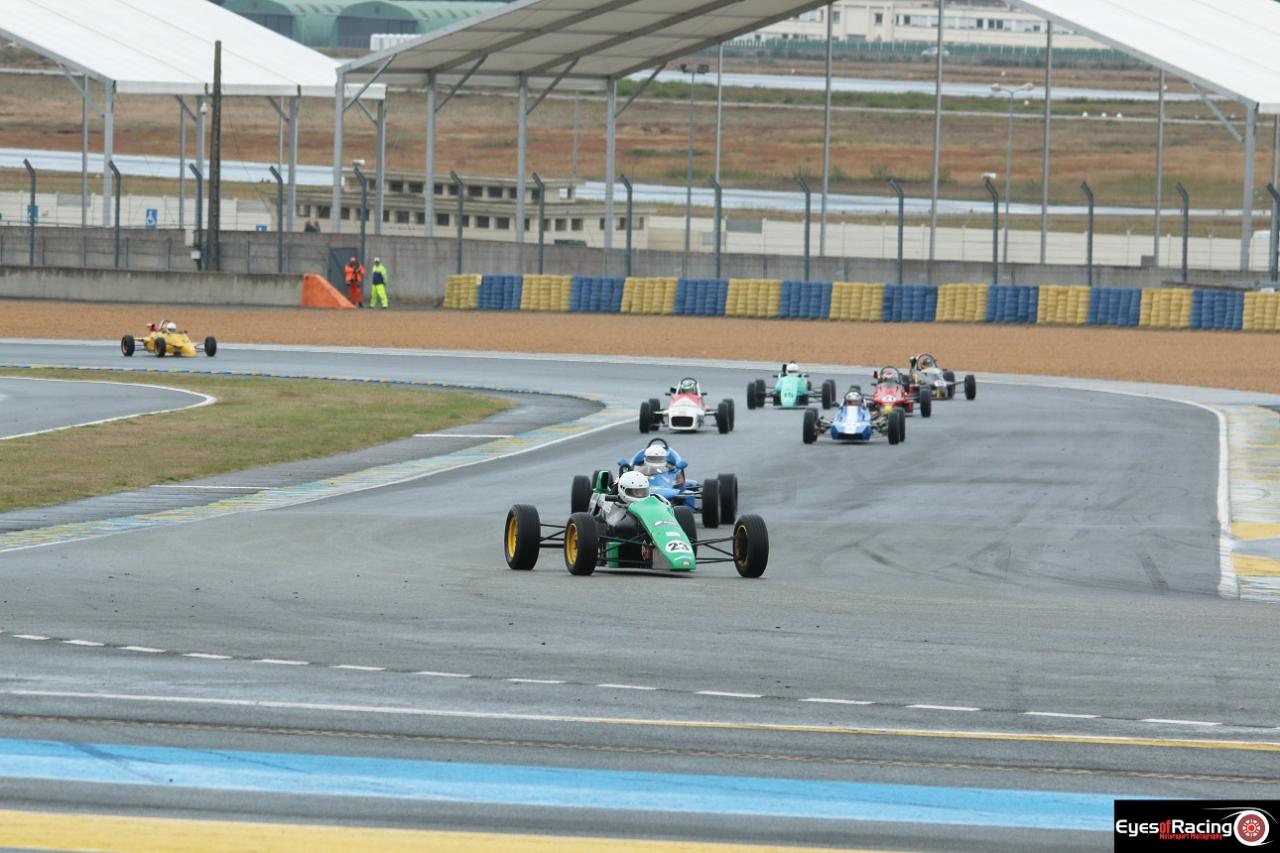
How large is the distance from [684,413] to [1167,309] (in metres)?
29.1

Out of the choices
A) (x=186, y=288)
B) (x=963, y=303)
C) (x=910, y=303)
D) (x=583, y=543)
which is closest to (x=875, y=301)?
(x=910, y=303)

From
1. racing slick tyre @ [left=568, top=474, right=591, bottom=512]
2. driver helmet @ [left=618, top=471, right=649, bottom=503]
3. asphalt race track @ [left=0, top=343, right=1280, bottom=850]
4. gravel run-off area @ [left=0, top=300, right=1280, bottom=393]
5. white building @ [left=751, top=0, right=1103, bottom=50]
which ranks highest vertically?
white building @ [left=751, top=0, right=1103, bottom=50]

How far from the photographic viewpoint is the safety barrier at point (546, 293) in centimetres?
6019

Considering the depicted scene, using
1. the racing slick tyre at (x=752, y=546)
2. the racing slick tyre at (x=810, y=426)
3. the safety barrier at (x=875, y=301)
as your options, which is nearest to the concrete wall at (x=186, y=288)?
the safety barrier at (x=875, y=301)

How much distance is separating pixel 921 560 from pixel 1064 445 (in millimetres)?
11074

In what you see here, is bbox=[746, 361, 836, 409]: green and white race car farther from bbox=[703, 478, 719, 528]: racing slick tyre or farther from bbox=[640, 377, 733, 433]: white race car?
bbox=[703, 478, 719, 528]: racing slick tyre

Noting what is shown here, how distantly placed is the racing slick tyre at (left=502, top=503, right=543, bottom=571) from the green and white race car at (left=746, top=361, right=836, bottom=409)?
51.7ft

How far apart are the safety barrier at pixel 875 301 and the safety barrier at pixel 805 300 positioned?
3 centimetres

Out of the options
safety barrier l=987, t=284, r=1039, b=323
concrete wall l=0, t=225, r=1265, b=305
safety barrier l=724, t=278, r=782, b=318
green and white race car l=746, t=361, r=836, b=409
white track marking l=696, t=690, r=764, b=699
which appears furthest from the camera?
concrete wall l=0, t=225, r=1265, b=305

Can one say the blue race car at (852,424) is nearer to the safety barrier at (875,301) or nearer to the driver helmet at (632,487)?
the driver helmet at (632,487)

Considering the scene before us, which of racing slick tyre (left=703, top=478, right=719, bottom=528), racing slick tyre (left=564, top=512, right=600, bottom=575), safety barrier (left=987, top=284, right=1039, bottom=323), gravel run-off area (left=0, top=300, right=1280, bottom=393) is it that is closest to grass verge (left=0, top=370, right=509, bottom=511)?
racing slick tyre (left=703, top=478, right=719, bottom=528)

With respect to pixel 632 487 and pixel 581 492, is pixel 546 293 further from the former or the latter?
pixel 632 487

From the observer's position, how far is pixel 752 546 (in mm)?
14984

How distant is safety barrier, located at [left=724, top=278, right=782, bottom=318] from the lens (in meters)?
58.2
